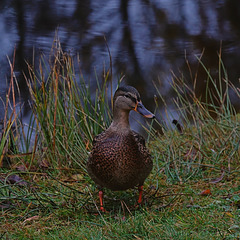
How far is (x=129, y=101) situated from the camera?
2.92 metres

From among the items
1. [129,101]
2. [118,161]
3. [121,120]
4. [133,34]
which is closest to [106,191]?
[118,161]

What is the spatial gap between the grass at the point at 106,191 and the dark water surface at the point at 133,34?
3247 mm

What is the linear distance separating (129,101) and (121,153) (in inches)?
14.7

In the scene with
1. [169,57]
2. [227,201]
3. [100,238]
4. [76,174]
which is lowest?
[169,57]

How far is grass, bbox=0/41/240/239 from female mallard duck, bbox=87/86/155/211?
0.19 metres

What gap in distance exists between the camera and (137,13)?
1158 cm

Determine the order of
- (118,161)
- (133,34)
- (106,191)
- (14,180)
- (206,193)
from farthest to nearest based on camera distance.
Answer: (133,34)
(14,180)
(106,191)
(206,193)
(118,161)

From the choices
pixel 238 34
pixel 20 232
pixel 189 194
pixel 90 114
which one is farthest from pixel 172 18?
pixel 20 232

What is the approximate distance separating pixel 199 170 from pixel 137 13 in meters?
8.51

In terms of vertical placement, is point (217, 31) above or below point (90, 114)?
below

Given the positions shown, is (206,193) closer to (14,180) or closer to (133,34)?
(14,180)

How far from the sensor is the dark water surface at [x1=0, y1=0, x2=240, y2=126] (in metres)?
8.71

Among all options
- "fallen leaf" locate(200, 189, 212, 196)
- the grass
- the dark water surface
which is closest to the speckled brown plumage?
the grass

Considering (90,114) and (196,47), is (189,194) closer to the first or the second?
(90,114)
